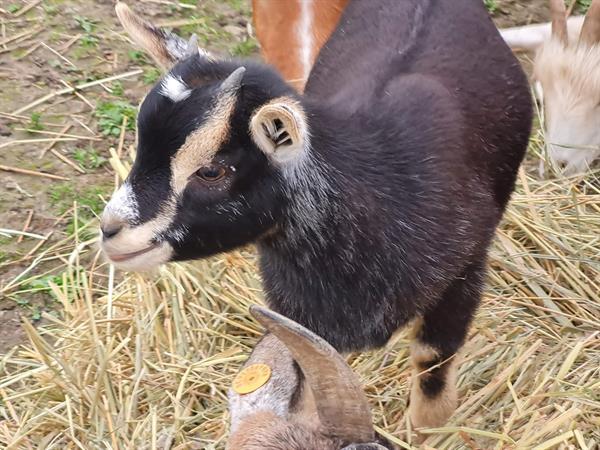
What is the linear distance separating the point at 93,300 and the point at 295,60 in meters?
1.45

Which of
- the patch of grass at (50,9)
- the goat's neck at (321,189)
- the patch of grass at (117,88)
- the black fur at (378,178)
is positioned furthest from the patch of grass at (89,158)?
the goat's neck at (321,189)

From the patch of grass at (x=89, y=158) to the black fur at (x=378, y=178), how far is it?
82.8 inches

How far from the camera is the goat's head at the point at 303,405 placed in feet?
7.27

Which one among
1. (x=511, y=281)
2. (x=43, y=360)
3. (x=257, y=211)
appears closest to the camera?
(x=257, y=211)

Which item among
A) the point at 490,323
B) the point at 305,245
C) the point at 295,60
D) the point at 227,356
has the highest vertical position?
the point at 305,245

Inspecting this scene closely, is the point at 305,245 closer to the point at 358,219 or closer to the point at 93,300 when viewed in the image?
the point at 358,219

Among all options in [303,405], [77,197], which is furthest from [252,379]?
[77,197]

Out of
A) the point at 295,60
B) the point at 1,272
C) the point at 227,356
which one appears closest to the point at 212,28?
the point at 295,60

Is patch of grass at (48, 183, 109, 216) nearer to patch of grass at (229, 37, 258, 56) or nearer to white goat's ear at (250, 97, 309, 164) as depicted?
patch of grass at (229, 37, 258, 56)

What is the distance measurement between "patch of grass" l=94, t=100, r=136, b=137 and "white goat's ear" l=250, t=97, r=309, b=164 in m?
2.87

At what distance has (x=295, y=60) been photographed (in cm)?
443

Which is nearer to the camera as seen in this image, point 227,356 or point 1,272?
point 227,356

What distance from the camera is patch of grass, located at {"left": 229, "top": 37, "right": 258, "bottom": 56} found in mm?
5742

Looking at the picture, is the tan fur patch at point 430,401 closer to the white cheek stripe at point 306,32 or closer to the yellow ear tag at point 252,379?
the yellow ear tag at point 252,379
